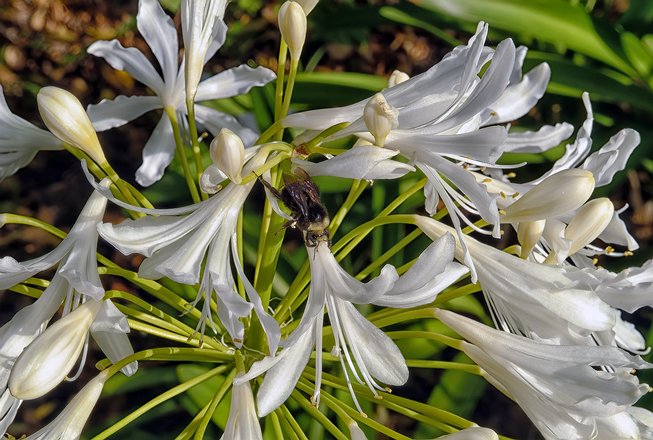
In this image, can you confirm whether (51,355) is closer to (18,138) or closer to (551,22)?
(18,138)

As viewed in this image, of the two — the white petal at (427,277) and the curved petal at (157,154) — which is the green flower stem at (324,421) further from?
the curved petal at (157,154)

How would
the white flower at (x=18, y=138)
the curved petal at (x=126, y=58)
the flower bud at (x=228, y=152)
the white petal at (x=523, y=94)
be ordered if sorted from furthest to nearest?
the curved petal at (x=126, y=58)
the white petal at (x=523, y=94)
the white flower at (x=18, y=138)
the flower bud at (x=228, y=152)

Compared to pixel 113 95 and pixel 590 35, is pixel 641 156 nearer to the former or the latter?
pixel 590 35

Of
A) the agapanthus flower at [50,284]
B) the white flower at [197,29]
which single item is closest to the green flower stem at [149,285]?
the agapanthus flower at [50,284]

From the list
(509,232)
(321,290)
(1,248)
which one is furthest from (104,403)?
(321,290)

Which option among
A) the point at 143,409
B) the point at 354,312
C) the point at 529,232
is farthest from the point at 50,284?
the point at 529,232

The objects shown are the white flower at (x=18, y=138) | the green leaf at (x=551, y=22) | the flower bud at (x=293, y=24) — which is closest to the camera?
the flower bud at (x=293, y=24)

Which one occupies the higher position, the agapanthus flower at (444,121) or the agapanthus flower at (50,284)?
the agapanthus flower at (444,121)
